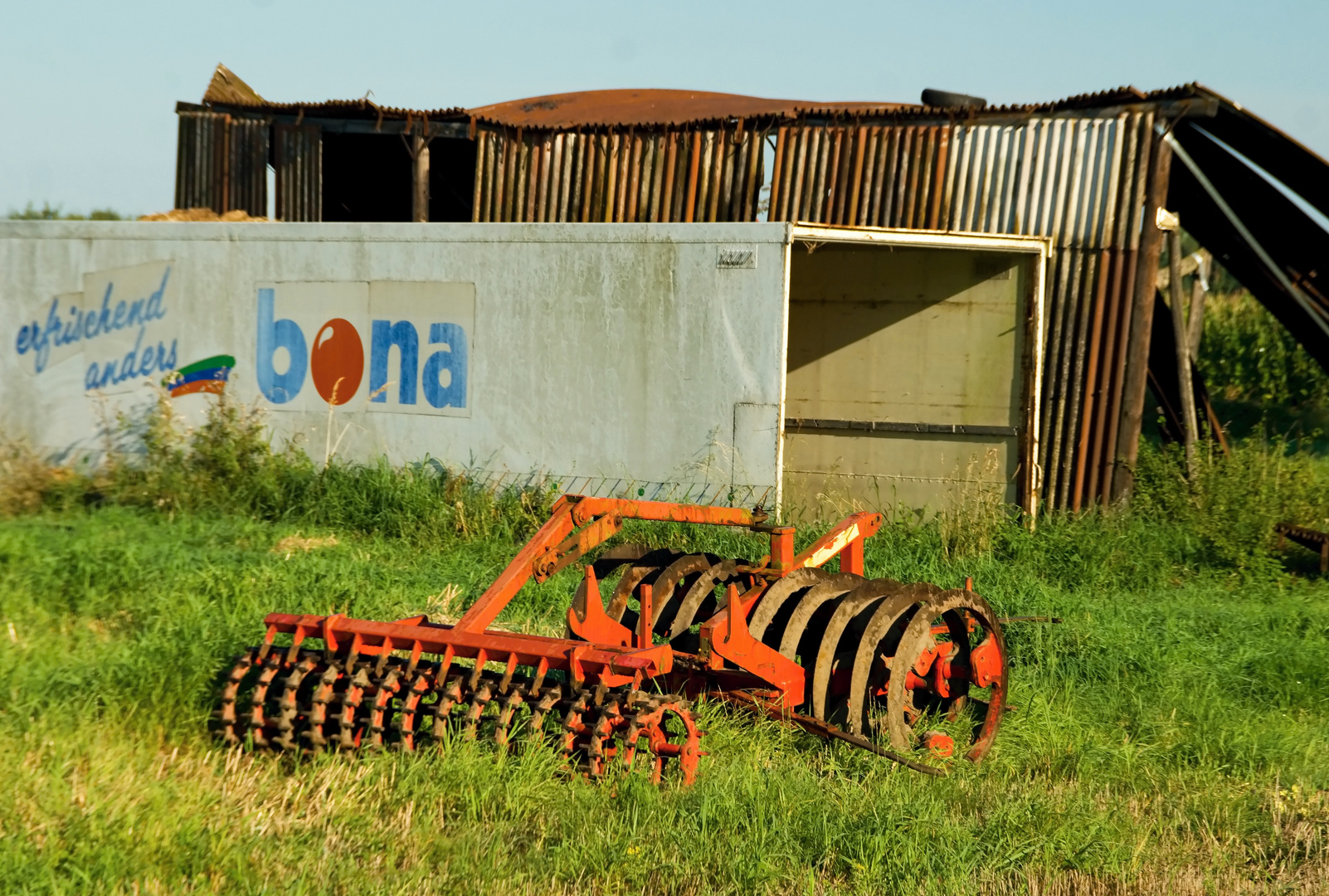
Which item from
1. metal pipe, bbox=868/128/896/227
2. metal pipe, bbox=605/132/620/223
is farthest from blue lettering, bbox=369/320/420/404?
metal pipe, bbox=868/128/896/227

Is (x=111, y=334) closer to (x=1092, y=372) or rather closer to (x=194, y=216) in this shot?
(x=194, y=216)

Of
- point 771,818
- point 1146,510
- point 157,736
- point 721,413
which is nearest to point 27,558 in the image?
point 157,736

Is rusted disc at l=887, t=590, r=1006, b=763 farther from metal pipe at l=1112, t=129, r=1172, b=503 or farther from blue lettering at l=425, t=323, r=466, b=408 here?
blue lettering at l=425, t=323, r=466, b=408

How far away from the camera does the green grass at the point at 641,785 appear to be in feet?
12.8

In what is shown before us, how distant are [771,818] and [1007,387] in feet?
21.8

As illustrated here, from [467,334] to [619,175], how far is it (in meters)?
2.21

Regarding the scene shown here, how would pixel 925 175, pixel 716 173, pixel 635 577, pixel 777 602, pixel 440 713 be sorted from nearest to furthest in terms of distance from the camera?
pixel 440 713 → pixel 777 602 → pixel 635 577 → pixel 925 175 → pixel 716 173

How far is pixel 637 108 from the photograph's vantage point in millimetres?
12555

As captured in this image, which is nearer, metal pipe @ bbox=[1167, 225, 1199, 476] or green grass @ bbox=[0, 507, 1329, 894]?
green grass @ bbox=[0, 507, 1329, 894]

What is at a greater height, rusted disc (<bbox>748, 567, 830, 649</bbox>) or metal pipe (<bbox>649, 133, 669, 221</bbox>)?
metal pipe (<bbox>649, 133, 669, 221</bbox>)

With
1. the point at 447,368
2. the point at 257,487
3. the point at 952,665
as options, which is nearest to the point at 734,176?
the point at 447,368

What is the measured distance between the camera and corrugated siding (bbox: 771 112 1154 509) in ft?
31.3

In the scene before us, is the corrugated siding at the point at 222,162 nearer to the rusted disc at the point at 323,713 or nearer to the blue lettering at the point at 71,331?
the blue lettering at the point at 71,331

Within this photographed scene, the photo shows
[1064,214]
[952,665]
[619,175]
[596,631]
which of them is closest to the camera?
[596,631]
